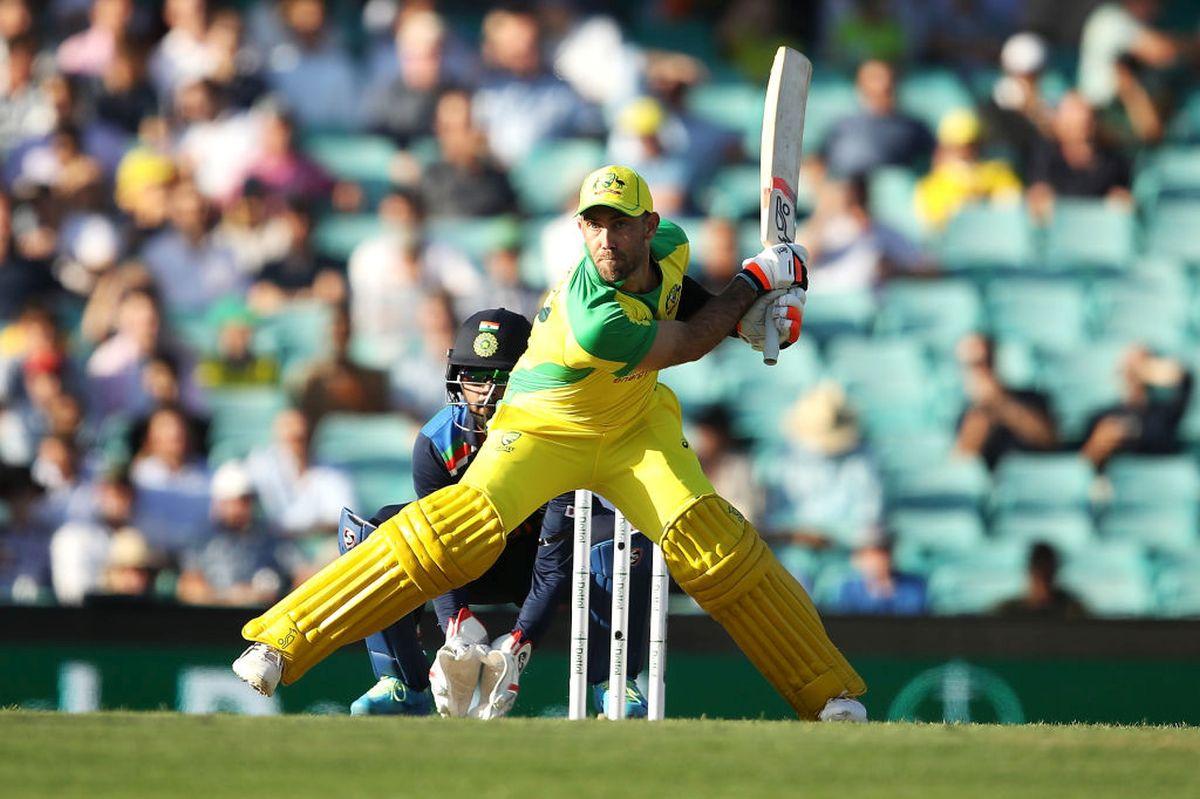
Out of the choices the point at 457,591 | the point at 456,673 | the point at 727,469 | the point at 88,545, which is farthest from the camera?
the point at 727,469

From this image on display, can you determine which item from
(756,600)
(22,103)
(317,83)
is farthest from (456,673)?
(22,103)

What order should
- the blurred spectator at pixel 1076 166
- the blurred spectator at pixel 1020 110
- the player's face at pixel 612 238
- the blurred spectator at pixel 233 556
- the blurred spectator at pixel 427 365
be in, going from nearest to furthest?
the player's face at pixel 612 238 < the blurred spectator at pixel 233 556 < the blurred spectator at pixel 427 365 < the blurred spectator at pixel 1076 166 < the blurred spectator at pixel 1020 110

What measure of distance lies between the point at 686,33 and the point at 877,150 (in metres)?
1.77

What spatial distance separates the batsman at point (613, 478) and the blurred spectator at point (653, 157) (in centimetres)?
497

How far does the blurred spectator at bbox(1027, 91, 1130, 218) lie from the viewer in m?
11.9

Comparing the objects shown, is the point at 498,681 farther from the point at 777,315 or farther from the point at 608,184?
the point at 608,184

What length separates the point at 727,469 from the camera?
10.2m

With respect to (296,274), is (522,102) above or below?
above

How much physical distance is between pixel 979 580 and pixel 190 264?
189 inches

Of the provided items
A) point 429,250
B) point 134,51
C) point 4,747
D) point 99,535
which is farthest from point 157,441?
point 4,747

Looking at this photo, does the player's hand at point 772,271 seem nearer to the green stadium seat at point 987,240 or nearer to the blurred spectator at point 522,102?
the green stadium seat at point 987,240

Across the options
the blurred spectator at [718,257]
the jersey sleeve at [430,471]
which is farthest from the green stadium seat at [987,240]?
the jersey sleeve at [430,471]

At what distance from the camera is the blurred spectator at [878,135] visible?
11.9 metres

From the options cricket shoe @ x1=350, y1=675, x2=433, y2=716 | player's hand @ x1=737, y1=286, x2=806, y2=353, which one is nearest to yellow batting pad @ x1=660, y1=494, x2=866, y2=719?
player's hand @ x1=737, y1=286, x2=806, y2=353
